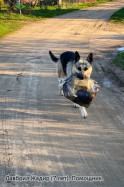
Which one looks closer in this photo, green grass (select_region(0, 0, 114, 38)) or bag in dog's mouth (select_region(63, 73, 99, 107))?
bag in dog's mouth (select_region(63, 73, 99, 107))

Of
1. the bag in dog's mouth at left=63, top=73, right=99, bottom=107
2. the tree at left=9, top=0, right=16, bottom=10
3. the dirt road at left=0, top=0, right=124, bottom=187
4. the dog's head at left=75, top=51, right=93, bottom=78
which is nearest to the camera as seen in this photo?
the dirt road at left=0, top=0, right=124, bottom=187

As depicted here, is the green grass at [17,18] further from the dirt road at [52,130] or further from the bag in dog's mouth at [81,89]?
the bag in dog's mouth at [81,89]

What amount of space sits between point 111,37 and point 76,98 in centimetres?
1247

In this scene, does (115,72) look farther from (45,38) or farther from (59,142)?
(45,38)

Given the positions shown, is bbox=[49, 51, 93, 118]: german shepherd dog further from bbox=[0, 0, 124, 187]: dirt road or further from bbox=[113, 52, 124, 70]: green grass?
bbox=[113, 52, 124, 70]: green grass

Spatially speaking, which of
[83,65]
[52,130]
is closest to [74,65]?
[83,65]

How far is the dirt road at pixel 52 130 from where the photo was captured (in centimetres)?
451

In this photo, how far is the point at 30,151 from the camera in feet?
16.7

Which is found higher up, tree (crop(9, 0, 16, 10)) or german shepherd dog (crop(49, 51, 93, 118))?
tree (crop(9, 0, 16, 10))

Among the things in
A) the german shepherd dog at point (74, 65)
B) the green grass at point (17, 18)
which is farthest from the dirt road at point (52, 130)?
the green grass at point (17, 18)

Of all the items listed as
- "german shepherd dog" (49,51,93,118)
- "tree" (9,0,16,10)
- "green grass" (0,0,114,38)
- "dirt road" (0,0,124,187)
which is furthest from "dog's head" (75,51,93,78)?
"tree" (9,0,16,10)

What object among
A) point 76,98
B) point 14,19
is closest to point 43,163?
point 76,98

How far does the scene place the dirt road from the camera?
4512 mm

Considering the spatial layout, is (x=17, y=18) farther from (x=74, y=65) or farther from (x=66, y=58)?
(x=74, y=65)
